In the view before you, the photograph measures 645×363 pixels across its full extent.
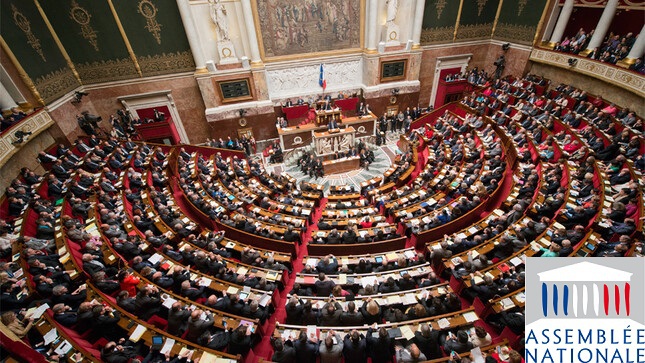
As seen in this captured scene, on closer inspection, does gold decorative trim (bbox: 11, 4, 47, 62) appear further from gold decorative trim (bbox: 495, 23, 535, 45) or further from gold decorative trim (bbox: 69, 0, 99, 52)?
gold decorative trim (bbox: 495, 23, 535, 45)

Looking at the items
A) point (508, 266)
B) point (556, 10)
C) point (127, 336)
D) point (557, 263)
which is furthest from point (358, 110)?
point (127, 336)

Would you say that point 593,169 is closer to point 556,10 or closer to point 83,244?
point 556,10

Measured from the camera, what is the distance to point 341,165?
15.4 metres

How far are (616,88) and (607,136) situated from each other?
4025mm

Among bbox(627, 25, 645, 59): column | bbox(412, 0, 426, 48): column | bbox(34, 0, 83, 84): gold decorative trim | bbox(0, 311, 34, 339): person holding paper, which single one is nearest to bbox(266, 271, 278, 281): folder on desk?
bbox(0, 311, 34, 339): person holding paper

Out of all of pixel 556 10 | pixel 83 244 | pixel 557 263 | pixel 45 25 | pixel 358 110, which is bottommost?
pixel 358 110

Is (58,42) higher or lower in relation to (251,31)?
higher

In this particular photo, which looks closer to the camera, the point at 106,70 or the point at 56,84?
the point at 56,84

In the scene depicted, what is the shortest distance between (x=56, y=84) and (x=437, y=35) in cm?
2162

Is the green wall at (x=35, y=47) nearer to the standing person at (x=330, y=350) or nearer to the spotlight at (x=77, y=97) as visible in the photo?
the spotlight at (x=77, y=97)

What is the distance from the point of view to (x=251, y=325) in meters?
5.46

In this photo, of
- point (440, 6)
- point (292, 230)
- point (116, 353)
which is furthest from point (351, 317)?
Result: point (440, 6)

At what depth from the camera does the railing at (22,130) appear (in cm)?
926

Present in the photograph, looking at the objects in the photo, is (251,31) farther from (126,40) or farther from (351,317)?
(351,317)
